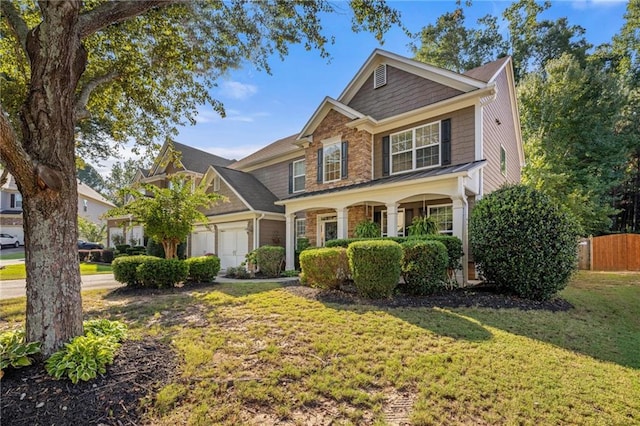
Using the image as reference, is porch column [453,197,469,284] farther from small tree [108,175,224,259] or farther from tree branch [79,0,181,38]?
tree branch [79,0,181,38]

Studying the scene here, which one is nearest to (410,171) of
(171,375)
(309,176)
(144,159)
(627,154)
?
(309,176)

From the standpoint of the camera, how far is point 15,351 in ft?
10.8

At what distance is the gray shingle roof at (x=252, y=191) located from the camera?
16.3 m

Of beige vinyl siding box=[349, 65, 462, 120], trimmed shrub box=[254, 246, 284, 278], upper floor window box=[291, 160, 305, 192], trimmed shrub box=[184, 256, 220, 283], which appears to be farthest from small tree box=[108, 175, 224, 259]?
beige vinyl siding box=[349, 65, 462, 120]

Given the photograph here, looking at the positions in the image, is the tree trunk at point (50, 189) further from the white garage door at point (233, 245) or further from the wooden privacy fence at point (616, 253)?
the wooden privacy fence at point (616, 253)

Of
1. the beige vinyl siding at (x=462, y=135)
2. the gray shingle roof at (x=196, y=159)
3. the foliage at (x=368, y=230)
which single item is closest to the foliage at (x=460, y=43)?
the beige vinyl siding at (x=462, y=135)

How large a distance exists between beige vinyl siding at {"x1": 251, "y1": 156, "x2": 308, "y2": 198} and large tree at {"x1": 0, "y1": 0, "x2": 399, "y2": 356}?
870 centimetres

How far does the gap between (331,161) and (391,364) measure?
36.1ft

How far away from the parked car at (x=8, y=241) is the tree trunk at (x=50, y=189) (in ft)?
115

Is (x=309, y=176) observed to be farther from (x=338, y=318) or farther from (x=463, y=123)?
(x=338, y=318)

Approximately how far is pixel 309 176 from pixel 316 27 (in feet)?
27.2

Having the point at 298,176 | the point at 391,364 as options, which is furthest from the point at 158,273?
the point at 298,176

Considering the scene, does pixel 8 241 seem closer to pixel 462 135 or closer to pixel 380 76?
pixel 380 76

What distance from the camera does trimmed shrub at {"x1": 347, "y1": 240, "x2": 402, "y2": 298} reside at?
7129 mm
